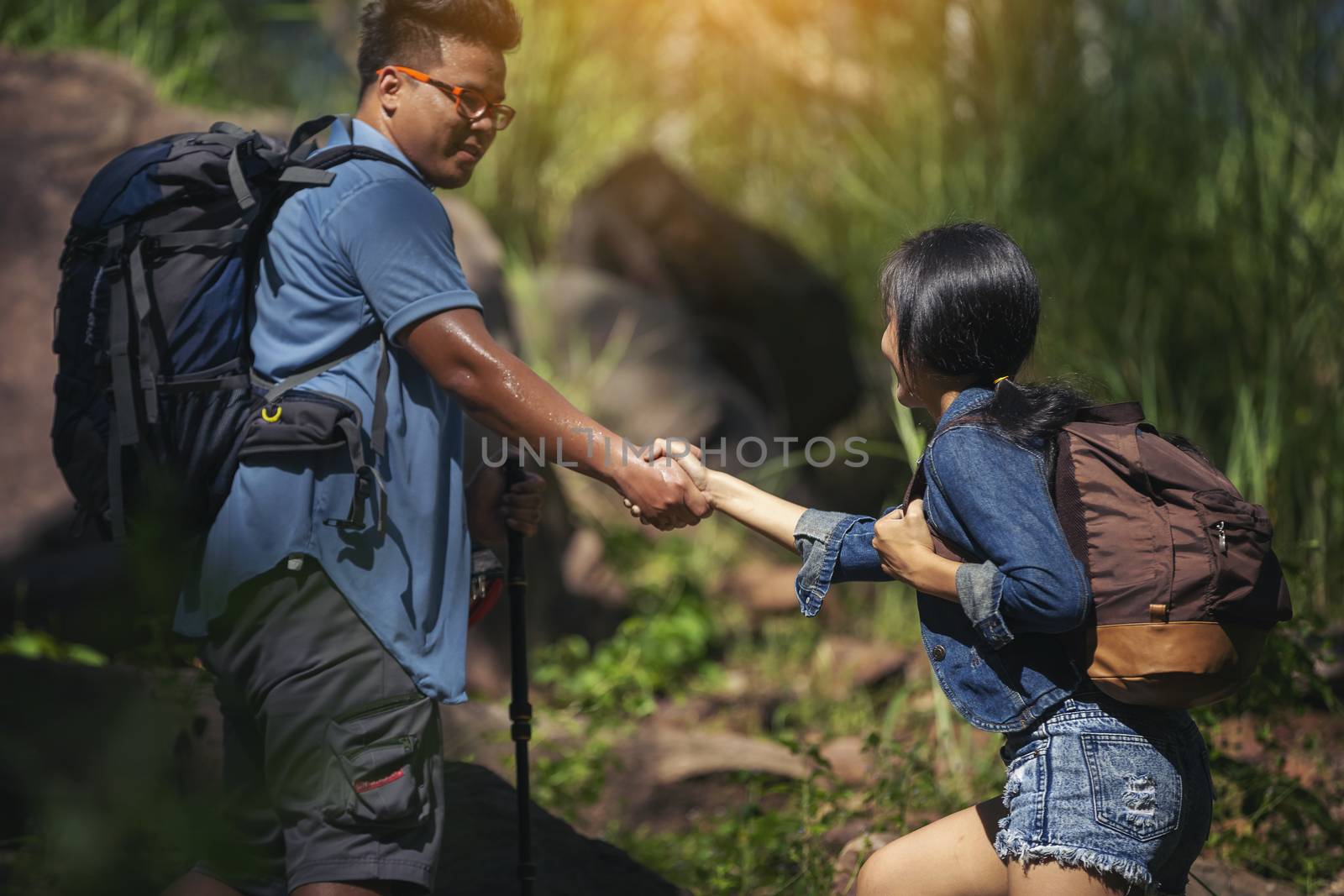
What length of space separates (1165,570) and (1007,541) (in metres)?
0.25

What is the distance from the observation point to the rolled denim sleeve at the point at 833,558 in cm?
240

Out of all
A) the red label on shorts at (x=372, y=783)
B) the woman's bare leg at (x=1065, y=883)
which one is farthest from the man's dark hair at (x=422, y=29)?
the woman's bare leg at (x=1065, y=883)

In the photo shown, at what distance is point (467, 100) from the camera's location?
260cm

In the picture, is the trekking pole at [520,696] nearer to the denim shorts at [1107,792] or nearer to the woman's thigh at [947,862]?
the woman's thigh at [947,862]

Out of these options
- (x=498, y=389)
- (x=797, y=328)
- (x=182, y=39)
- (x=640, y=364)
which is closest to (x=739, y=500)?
(x=498, y=389)

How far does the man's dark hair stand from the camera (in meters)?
2.58

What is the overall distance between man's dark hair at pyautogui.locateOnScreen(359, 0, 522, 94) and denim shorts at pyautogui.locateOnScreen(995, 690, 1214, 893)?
1.79 metres

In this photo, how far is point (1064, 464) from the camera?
2.09m

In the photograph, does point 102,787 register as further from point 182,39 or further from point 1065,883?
point 182,39

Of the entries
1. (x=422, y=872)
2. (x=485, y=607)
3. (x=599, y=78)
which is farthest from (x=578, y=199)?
(x=422, y=872)

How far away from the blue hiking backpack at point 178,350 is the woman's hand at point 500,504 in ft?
1.65

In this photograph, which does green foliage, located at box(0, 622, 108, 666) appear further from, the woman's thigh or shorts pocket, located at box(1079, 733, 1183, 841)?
shorts pocket, located at box(1079, 733, 1183, 841)

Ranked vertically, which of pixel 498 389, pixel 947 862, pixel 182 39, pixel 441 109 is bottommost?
pixel 947 862

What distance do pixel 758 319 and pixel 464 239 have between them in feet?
9.28
